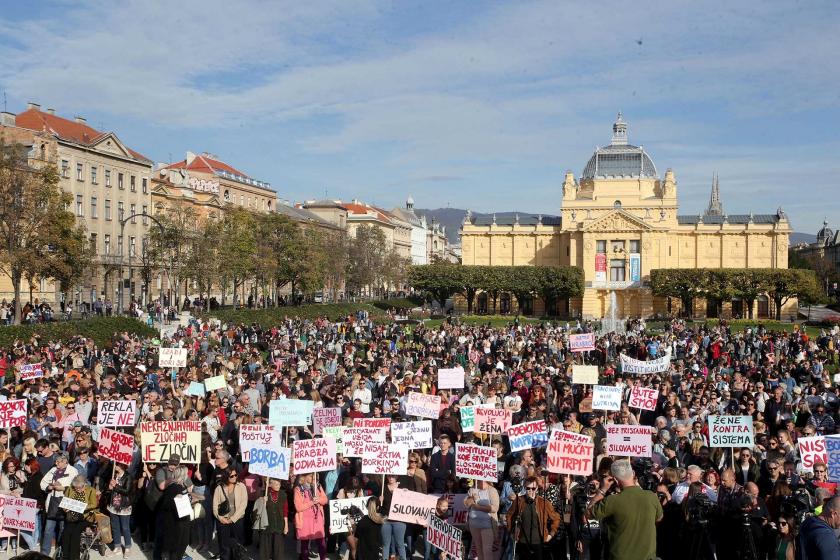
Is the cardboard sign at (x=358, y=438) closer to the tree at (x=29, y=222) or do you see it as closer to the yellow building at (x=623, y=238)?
the tree at (x=29, y=222)

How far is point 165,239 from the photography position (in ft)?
169

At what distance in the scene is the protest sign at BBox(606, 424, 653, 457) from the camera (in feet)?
40.7

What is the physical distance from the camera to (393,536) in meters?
10.7

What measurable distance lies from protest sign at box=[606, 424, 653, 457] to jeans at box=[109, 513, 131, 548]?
663 centimetres

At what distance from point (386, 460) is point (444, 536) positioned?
6.04ft

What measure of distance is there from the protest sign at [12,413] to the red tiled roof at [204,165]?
240ft

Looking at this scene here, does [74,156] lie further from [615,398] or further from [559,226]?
[615,398]

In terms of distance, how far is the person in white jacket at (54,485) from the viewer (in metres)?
11.3

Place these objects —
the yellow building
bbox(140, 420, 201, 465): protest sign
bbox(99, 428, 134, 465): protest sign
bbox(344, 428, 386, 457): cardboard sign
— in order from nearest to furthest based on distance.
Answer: bbox(344, 428, 386, 457): cardboard sign
bbox(140, 420, 201, 465): protest sign
bbox(99, 428, 134, 465): protest sign
the yellow building

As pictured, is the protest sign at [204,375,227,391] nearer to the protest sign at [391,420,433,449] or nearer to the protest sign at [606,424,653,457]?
the protest sign at [391,420,433,449]

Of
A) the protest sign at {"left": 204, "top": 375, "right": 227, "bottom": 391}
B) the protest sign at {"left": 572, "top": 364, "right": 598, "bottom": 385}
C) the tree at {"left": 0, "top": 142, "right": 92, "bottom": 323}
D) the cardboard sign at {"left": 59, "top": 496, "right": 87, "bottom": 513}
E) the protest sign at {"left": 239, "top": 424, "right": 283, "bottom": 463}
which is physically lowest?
the cardboard sign at {"left": 59, "top": 496, "right": 87, "bottom": 513}

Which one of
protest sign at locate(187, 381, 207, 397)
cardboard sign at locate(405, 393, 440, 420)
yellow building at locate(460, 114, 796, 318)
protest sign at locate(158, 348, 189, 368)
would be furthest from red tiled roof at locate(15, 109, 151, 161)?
cardboard sign at locate(405, 393, 440, 420)

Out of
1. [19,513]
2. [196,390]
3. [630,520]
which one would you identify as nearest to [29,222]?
[196,390]

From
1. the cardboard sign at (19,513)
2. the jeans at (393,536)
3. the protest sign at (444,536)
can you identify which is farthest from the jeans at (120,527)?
the protest sign at (444,536)
